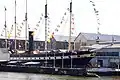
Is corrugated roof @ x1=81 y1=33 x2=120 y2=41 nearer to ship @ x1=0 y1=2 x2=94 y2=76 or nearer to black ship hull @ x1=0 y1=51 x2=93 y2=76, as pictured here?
ship @ x1=0 y1=2 x2=94 y2=76

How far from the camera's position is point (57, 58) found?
5988 cm

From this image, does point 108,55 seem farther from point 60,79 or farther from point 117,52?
point 60,79

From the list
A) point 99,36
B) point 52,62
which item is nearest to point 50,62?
point 52,62

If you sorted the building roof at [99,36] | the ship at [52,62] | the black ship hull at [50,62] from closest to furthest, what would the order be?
the black ship hull at [50,62], the ship at [52,62], the building roof at [99,36]

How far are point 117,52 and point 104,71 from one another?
52.5 ft

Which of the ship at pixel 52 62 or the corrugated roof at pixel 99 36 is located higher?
the corrugated roof at pixel 99 36

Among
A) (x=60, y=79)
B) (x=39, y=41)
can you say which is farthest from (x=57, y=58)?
(x=39, y=41)

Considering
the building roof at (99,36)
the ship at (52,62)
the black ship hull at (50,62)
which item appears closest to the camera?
the black ship hull at (50,62)

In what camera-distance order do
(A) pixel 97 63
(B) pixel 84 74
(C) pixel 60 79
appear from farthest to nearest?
(A) pixel 97 63, (B) pixel 84 74, (C) pixel 60 79

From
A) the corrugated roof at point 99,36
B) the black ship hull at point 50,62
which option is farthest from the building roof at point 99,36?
the black ship hull at point 50,62

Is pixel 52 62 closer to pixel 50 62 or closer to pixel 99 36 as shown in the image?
pixel 50 62

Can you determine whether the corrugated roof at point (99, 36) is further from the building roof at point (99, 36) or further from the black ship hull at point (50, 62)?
the black ship hull at point (50, 62)

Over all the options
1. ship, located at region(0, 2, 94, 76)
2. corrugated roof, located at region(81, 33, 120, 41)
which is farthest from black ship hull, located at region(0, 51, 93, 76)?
corrugated roof, located at region(81, 33, 120, 41)

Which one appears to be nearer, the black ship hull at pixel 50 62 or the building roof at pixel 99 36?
the black ship hull at pixel 50 62
